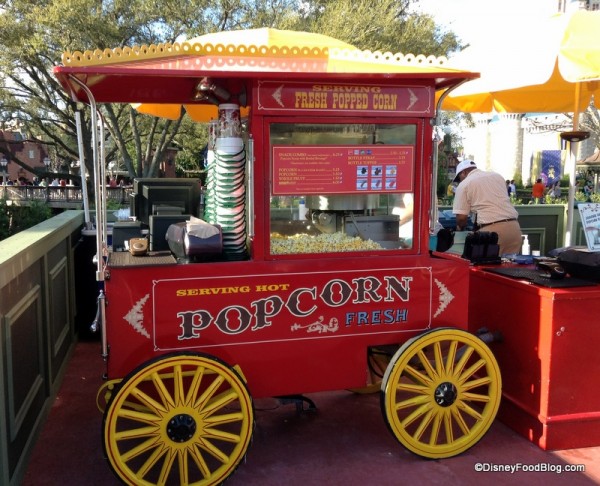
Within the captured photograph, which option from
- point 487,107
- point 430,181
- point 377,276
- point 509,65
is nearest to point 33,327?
point 377,276

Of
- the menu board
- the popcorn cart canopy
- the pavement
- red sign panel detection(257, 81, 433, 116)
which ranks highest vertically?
the popcorn cart canopy

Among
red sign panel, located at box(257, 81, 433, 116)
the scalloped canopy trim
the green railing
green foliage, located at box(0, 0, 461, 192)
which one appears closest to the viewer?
the scalloped canopy trim

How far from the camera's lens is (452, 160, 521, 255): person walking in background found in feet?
16.7

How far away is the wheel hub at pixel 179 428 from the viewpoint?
2.71 meters

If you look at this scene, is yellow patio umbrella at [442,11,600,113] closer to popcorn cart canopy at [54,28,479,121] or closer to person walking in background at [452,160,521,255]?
popcorn cart canopy at [54,28,479,121]

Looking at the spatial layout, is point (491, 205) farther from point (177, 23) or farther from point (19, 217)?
point (177, 23)

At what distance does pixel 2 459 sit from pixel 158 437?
0.69m

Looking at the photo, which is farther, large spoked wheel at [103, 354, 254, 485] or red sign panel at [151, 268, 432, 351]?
red sign panel at [151, 268, 432, 351]

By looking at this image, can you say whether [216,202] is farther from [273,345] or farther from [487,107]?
[487,107]

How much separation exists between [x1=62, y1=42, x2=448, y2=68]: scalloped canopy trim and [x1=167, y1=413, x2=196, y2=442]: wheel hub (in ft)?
5.63

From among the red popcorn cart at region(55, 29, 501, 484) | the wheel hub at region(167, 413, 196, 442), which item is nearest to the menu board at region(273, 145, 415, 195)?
the red popcorn cart at region(55, 29, 501, 484)

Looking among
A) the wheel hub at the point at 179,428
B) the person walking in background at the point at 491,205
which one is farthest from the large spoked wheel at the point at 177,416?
the person walking in background at the point at 491,205

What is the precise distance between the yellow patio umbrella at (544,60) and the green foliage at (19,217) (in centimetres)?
541

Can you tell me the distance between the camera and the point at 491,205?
5.10m
